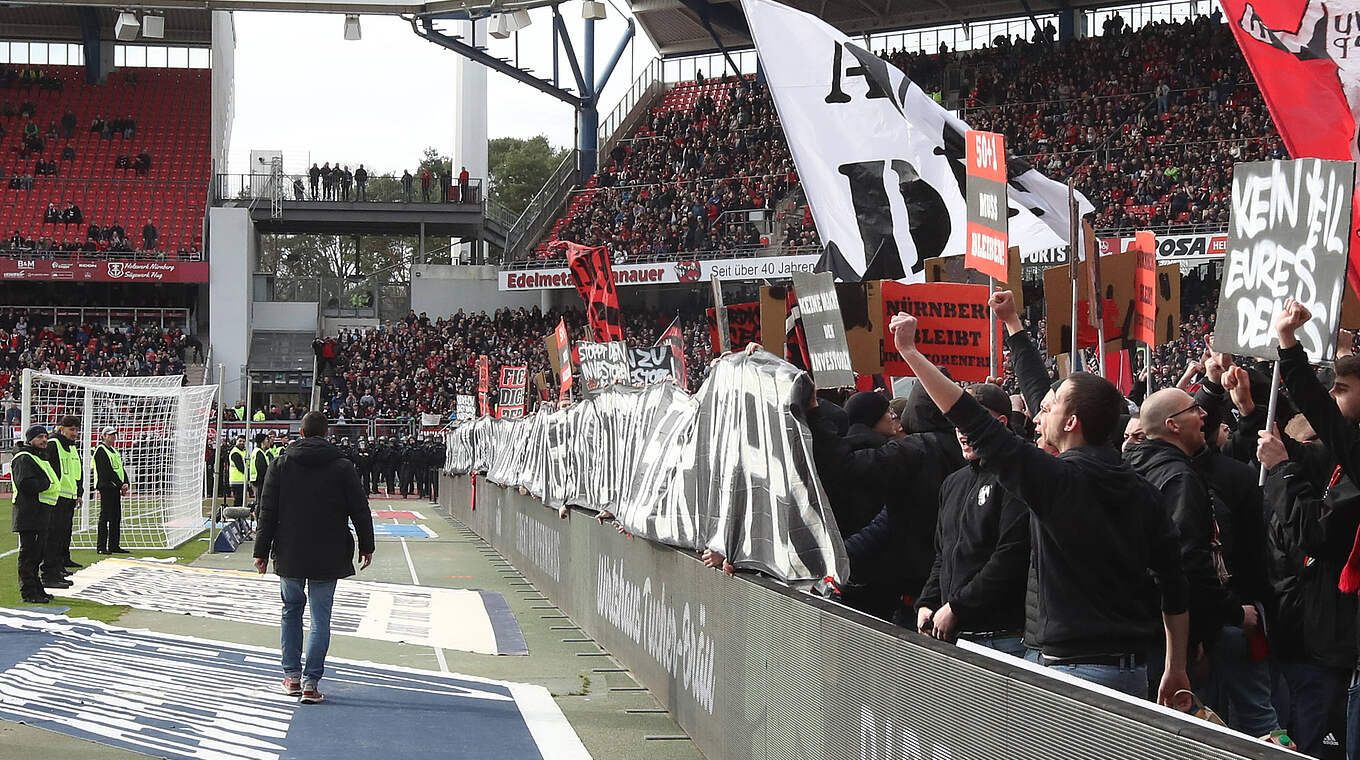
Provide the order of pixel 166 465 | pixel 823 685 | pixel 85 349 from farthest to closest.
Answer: pixel 85 349
pixel 166 465
pixel 823 685

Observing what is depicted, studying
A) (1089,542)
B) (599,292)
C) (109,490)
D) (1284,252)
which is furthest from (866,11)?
(1089,542)

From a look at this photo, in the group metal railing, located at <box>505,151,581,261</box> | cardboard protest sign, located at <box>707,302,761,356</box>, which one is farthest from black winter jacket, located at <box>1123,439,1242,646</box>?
metal railing, located at <box>505,151,581,261</box>

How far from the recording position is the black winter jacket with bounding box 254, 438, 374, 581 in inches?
384

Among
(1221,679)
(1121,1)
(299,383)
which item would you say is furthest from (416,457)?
(1221,679)

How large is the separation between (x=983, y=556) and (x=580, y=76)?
51.9m

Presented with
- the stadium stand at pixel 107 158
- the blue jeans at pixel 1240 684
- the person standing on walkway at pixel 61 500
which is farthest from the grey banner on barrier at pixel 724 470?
the stadium stand at pixel 107 158

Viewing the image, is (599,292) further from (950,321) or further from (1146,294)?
(950,321)

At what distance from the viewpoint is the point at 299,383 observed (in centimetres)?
5294

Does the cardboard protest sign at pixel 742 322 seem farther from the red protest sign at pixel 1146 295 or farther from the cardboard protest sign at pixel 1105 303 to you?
the red protest sign at pixel 1146 295

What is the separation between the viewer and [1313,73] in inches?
266

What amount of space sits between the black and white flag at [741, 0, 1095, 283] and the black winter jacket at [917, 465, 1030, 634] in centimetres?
554

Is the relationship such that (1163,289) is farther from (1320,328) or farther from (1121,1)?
(1121,1)

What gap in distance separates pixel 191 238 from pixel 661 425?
4817 cm

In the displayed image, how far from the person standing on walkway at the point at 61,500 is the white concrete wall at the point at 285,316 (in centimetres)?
3893
